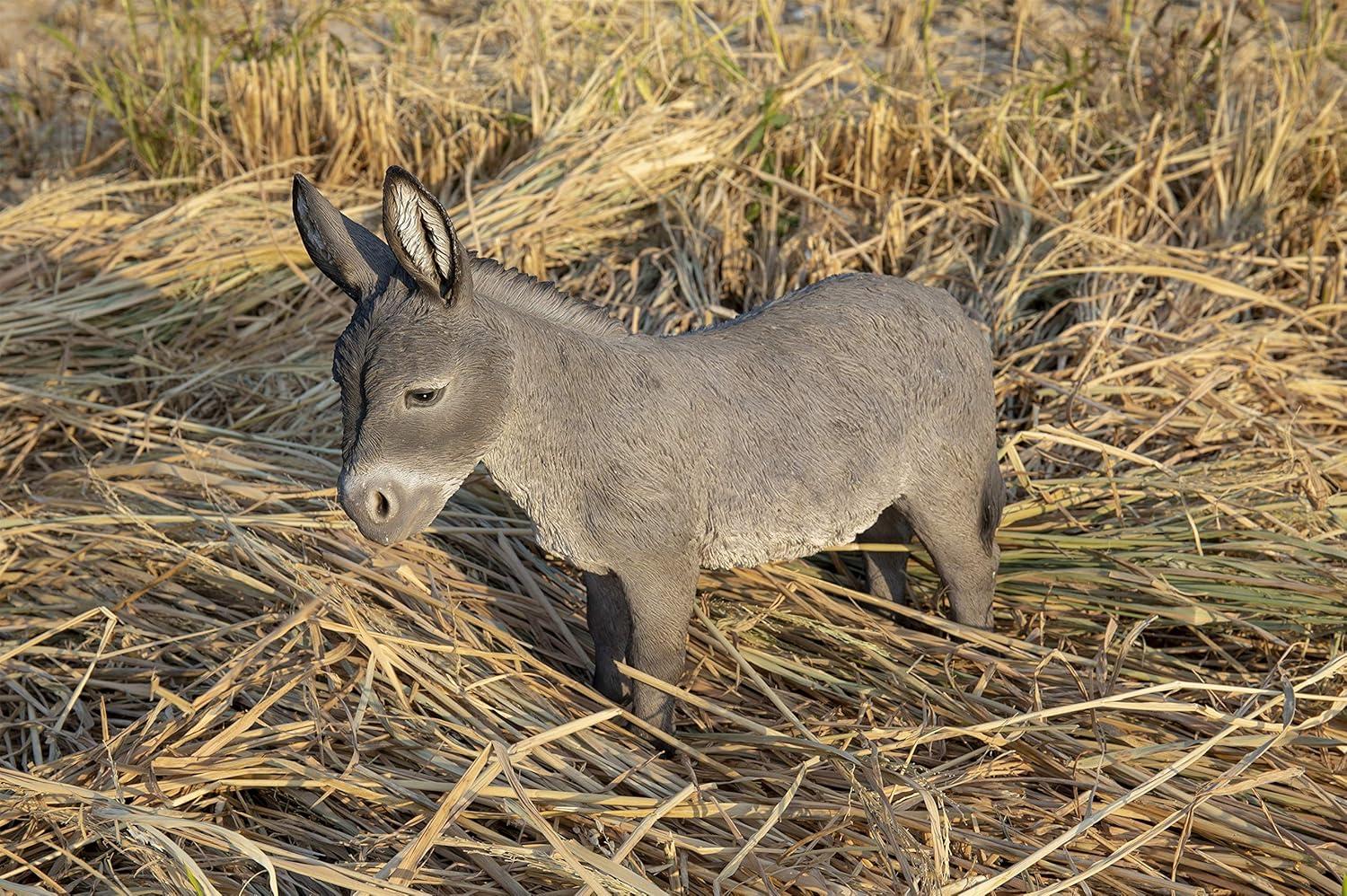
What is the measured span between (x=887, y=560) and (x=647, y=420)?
1.02 meters

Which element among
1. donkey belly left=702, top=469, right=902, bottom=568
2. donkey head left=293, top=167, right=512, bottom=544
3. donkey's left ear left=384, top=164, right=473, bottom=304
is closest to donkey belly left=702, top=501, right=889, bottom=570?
donkey belly left=702, top=469, right=902, bottom=568

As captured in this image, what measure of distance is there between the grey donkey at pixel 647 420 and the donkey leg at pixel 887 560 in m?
0.25

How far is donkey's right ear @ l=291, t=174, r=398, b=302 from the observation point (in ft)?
7.79

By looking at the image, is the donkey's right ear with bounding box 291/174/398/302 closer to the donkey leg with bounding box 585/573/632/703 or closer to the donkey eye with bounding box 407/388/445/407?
the donkey eye with bounding box 407/388/445/407

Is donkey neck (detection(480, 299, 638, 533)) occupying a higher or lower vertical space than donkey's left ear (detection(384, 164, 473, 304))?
lower

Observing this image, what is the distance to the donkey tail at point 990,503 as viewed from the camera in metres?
3.01

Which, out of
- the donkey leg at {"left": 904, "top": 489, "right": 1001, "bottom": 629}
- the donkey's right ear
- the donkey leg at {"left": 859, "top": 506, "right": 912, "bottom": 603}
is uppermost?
the donkey's right ear

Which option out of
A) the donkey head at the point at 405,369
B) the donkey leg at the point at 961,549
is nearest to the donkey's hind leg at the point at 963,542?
the donkey leg at the point at 961,549

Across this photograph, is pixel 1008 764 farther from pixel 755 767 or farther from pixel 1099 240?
pixel 1099 240

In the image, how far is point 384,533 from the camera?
239cm

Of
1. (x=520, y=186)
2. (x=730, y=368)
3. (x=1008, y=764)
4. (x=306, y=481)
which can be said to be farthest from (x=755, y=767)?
(x=520, y=186)

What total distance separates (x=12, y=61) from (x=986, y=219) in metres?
5.13

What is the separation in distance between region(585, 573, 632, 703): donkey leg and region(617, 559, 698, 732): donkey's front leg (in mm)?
74

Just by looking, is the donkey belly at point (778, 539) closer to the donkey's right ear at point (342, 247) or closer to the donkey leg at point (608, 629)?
the donkey leg at point (608, 629)
